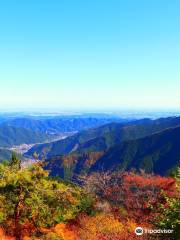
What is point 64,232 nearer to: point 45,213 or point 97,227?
point 97,227

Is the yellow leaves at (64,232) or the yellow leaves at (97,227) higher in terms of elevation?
the yellow leaves at (97,227)

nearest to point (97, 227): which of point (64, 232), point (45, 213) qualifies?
point (64, 232)

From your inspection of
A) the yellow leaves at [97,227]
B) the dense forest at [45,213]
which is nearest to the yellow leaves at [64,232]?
the dense forest at [45,213]

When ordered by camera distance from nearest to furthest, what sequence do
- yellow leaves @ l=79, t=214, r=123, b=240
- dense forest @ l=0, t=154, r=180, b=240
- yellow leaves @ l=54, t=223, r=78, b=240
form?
1. dense forest @ l=0, t=154, r=180, b=240
2. yellow leaves @ l=79, t=214, r=123, b=240
3. yellow leaves @ l=54, t=223, r=78, b=240

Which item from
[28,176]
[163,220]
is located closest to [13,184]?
[28,176]

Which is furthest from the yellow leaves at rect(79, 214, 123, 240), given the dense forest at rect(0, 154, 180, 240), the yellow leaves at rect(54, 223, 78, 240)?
the yellow leaves at rect(54, 223, 78, 240)

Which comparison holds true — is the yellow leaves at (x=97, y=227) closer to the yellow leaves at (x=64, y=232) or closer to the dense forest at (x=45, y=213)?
the dense forest at (x=45, y=213)

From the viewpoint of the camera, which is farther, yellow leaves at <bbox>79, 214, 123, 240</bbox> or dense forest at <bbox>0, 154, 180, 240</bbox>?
yellow leaves at <bbox>79, 214, 123, 240</bbox>

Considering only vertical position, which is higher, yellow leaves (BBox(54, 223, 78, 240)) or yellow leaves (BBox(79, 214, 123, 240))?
yellow leaves (BBox(79, 214, 123, 240))

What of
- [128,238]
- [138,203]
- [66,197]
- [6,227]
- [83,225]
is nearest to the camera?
[128,238]

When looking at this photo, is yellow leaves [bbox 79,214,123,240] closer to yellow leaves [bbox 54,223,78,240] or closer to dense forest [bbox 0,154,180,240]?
dense forest [bbox 0,154,180,240]

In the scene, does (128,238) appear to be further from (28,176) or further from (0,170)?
(0,170)
